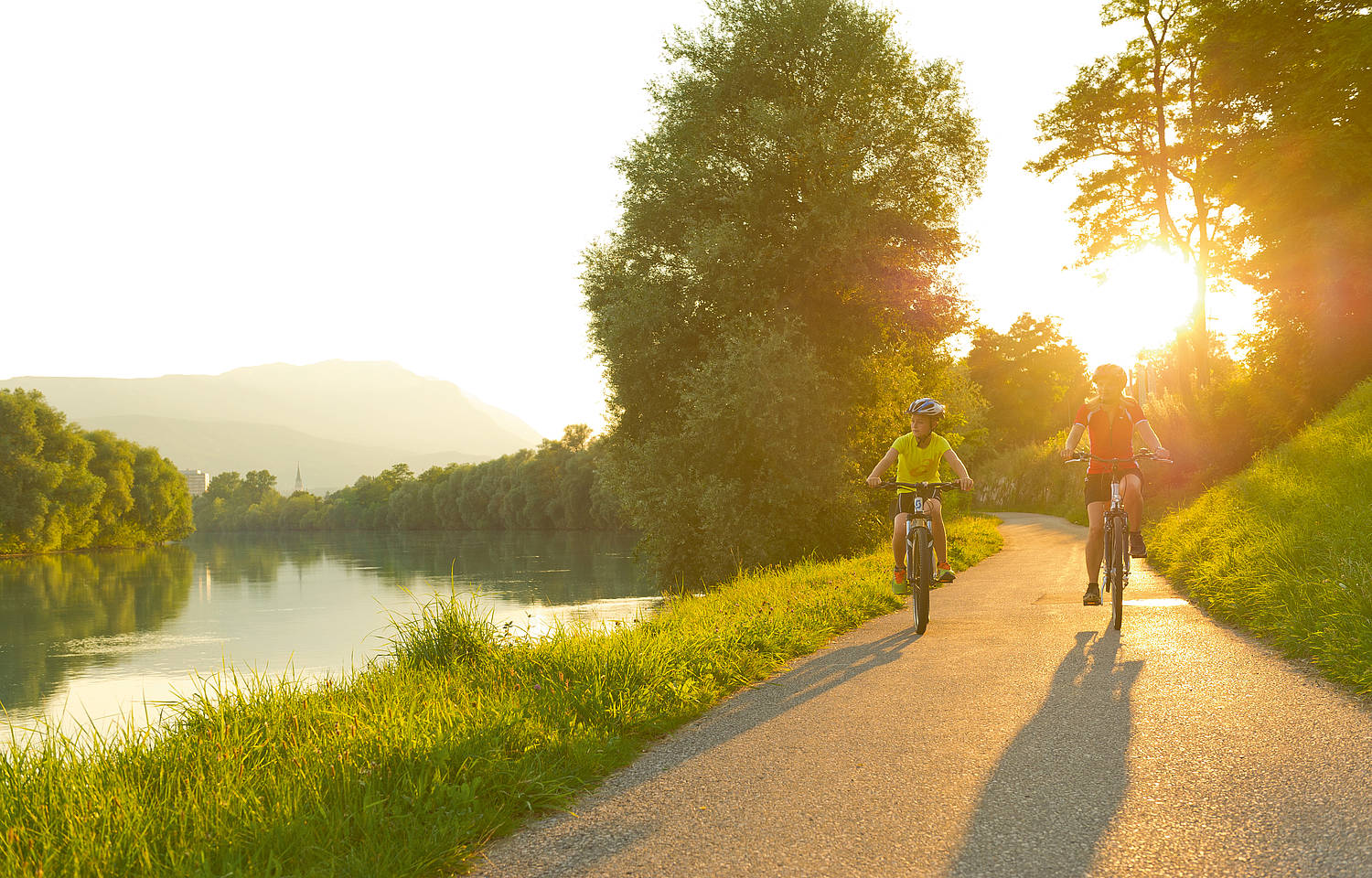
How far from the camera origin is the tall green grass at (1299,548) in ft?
18.7

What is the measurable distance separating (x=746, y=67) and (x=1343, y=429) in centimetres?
1312

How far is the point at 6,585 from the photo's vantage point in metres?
47.2

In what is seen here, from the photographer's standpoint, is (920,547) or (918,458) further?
(918,458)

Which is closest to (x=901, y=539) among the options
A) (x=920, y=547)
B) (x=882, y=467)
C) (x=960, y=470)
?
(x=920, y=547)

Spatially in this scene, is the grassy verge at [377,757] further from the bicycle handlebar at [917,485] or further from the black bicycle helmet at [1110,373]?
the black bicycle helmet at [1110,373]

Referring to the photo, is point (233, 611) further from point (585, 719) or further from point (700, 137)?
point (585, 719)

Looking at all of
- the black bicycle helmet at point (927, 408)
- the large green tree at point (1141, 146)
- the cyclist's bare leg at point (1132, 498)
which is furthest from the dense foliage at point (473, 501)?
the cyclist's bare leg at point (1132, 498)

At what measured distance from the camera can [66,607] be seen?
37.2 m

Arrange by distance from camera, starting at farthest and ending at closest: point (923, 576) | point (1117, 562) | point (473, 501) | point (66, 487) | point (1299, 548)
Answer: point (473, 501), point (66, 487), point (1299, 548), point (923, 576), point (1117, 562)

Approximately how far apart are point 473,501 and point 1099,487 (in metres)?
99.8

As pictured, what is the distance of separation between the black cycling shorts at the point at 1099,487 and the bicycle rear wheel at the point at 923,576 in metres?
1.48

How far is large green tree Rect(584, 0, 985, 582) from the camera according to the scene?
18.2 m

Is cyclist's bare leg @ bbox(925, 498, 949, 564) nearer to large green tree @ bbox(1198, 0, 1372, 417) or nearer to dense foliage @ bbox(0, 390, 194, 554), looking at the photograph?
large green tree @ bbox(1198, 0, 1372, 417)

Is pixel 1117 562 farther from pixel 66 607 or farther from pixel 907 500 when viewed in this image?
pixel 66 607
